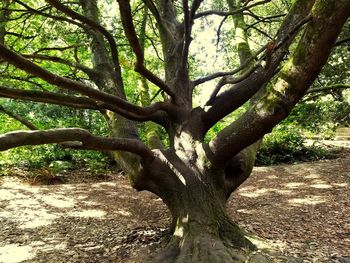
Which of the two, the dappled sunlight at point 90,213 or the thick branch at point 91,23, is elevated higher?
the thick branch at point 91,23

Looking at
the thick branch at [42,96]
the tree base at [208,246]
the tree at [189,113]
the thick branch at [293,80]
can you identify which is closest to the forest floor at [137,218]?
the tree base at [208,246]

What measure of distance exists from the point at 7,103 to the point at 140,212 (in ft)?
28.9

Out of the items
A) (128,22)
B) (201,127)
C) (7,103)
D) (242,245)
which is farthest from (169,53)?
(7,103)

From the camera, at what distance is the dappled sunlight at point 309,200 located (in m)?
6.15

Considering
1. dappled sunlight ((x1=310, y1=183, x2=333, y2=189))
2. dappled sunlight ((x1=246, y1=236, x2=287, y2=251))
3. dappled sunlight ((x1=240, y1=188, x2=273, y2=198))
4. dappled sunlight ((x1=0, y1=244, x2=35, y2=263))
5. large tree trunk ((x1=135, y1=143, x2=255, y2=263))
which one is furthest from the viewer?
dappled sunlight ((x1=310, y1=183, x2=333, y2=189))

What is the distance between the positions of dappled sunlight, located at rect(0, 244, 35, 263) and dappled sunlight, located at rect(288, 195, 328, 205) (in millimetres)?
4383

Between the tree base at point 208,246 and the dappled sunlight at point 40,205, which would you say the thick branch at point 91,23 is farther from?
the dappled sunlight at point 40,205

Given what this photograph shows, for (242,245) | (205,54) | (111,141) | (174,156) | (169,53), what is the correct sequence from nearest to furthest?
(111,141)
(242,245)
(174,156)
(169,53)
(205,54)

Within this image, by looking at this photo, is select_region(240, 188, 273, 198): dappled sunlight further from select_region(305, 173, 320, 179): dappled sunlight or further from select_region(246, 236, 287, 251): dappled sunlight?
select_region(246, 236, 287, 251): dappled sunlight

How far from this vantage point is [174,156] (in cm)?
436

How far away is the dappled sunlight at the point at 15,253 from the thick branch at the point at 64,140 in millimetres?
2178

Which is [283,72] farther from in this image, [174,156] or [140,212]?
[140,212]

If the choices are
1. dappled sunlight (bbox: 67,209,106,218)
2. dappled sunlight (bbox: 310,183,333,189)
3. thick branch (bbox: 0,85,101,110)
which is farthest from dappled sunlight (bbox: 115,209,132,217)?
dappled sunlight (bbox: 310,183,333,189)

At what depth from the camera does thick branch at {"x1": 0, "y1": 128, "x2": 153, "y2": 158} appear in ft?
8.49
